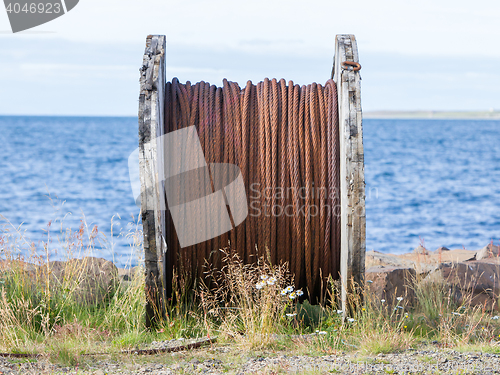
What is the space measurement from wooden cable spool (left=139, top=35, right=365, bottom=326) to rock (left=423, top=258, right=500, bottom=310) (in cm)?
198

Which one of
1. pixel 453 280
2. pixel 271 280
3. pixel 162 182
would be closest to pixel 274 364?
pixel 271 280

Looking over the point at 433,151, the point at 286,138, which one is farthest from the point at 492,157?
the point at 286,138

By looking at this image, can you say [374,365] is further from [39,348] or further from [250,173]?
[39,348]

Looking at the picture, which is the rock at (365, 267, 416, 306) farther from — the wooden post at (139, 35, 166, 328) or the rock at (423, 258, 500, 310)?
the wooden post at (139, 35, 166, 328)

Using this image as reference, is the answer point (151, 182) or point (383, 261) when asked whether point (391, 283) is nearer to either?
point (383, 261)

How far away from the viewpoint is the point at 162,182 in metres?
4.78

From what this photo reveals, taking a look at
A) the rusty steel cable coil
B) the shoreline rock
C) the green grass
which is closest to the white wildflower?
the green grass

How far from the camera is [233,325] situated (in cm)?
488

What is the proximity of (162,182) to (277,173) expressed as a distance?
1.09 m

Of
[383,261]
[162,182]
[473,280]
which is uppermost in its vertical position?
[162,182]

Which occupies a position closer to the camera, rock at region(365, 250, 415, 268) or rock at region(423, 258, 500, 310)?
rock at region(423, 258, 500, 310)

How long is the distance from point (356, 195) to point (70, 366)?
2.73m

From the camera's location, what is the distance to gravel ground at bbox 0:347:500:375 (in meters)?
3.80

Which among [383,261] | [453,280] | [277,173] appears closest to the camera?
[277,173]
